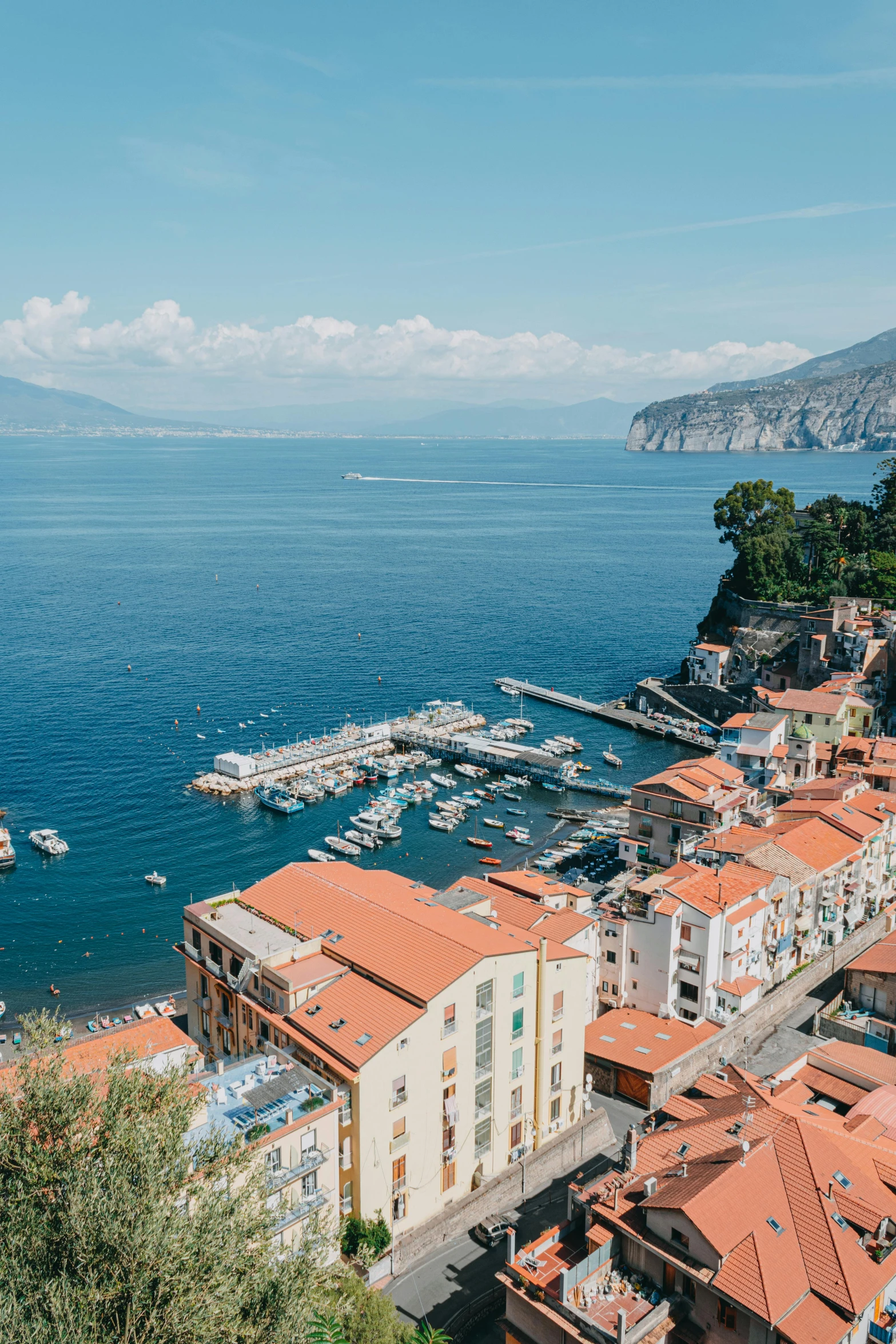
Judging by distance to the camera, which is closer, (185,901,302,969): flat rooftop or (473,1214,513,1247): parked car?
(473,1214,513,1247): parked car

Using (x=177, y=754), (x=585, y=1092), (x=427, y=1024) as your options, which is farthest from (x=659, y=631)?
(x=427, y=1024)

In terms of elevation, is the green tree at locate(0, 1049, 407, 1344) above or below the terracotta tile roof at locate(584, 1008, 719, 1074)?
above

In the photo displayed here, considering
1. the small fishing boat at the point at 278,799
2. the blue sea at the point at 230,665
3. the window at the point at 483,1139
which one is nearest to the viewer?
the window at the point at 483,1139

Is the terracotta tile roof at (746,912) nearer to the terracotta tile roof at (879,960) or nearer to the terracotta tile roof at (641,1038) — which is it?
the terracotta tile roof at (879,960)

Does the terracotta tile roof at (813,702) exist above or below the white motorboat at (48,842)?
above

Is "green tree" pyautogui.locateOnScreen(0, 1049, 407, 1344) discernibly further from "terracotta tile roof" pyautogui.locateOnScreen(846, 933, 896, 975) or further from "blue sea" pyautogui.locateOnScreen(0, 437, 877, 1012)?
"blue sea" pyautogui.locateOnScreen(0, 437, 877, 1012)

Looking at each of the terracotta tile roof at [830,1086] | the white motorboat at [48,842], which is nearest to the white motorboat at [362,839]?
the white motorboat at [48,842]

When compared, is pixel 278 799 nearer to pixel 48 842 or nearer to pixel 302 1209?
pixel 48 842

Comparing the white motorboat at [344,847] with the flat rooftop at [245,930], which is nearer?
the flat rooftop at [245,930]

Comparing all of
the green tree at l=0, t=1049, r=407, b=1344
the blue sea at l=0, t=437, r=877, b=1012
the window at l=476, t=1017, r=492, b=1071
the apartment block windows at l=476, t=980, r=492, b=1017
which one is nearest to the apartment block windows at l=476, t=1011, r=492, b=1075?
the window at l=476, t=1017, r=492, b=1071
